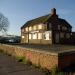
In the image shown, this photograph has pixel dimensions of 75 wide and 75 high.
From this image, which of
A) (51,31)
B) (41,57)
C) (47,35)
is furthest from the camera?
(47,35)

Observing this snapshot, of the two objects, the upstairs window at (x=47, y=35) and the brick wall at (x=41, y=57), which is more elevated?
the upstairs window at (x=47, y=35)

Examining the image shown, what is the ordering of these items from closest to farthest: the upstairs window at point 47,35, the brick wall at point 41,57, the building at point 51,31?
1. the brick wall at point 41,57
2. the upstairs window at point 47,35
3. the building at point 51,31

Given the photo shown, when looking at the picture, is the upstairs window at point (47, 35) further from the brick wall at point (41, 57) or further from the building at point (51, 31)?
the brick wall at point (41, 57)

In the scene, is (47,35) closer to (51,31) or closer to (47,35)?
(47,35)

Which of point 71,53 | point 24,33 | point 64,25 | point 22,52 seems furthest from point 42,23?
point 71,53

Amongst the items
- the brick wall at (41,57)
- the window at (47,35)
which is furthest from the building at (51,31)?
the brick wall at (41,57)

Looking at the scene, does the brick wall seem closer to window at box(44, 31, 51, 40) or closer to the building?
window at box(44, 31, 51, 40)

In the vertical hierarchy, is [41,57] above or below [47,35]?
below

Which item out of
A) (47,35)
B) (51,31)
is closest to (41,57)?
(51,31)

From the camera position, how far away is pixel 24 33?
61.8 metres

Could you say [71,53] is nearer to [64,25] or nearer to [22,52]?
[22,52]

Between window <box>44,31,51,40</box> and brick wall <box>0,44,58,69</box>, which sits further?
window <box>44,31,51,40</box>

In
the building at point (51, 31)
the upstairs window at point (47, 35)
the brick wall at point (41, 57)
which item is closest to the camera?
the brick wall at point (41, 57)

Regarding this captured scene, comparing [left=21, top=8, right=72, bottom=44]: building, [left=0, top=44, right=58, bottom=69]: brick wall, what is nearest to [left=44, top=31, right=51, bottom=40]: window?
[left=21, top=8, right=72, bottom=44]: building
